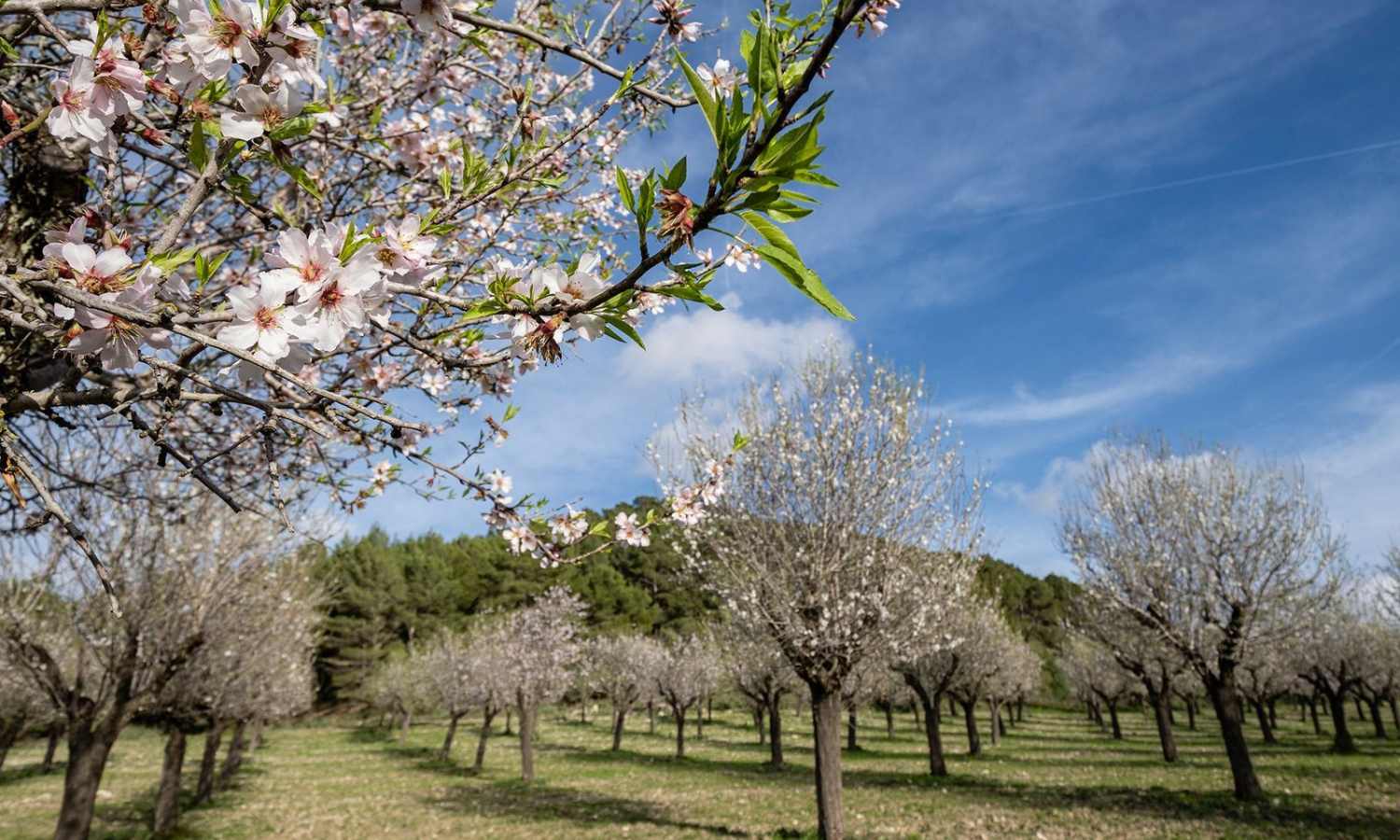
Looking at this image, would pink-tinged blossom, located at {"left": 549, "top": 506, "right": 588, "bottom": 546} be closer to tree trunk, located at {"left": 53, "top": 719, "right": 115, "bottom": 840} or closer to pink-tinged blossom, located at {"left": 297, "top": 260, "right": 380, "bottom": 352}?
pink-tinged blossom, located at {"left": 297, "top": 260, "right": 380, "bottom": 352}

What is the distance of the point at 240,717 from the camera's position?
762 inches

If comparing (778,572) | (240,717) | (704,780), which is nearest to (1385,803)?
(778,572)

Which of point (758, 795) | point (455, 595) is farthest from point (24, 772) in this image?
point (455, 595)

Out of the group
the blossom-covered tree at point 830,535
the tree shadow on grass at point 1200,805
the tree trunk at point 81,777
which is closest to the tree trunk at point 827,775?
the blossom-covered tree at point 830,535

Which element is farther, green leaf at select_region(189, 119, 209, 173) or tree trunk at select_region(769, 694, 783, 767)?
tree trunk at select_region(769, 694, 783, 767)

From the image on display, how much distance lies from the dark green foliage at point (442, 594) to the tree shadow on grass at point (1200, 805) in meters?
31.3

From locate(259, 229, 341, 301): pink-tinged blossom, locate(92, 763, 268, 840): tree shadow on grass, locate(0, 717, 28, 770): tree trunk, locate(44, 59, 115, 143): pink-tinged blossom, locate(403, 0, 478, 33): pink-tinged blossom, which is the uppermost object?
locate(403, 0, 478, 33): pink-tinged blossom

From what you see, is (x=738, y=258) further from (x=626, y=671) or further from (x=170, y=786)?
(x=626, y=671)

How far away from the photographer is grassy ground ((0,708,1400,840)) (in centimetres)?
1279

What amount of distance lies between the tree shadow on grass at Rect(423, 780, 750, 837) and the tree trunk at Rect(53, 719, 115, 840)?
8.57 m

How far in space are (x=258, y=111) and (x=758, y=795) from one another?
19.1 metres

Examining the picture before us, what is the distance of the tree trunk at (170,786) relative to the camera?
44.6ft

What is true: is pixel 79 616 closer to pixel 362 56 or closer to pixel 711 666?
pixel 362 56

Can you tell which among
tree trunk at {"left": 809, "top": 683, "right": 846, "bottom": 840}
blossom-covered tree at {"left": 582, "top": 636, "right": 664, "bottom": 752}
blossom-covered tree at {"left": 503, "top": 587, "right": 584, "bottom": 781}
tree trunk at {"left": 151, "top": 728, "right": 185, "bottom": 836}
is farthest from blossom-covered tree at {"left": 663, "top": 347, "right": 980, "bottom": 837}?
blossom-covered tree at {"left": 582, "top": 636, "right": 664, "bottom": 752}
